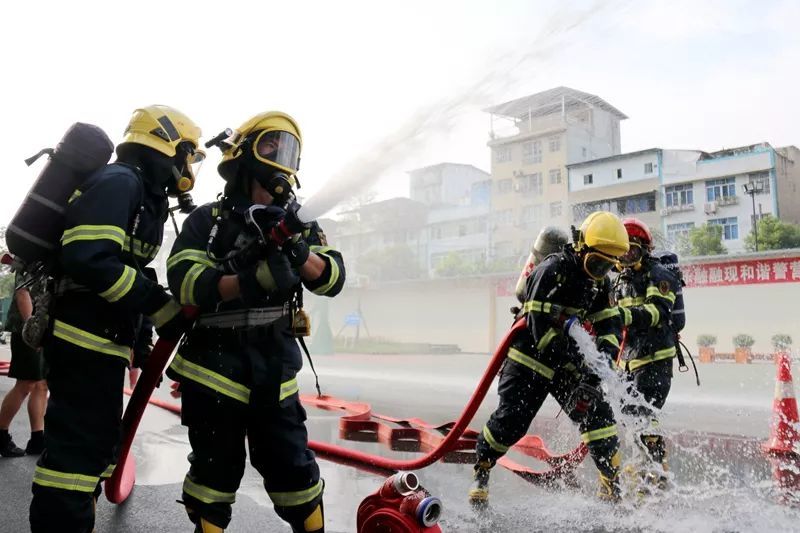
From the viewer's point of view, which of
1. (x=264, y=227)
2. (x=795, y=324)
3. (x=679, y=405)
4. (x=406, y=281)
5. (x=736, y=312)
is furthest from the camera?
(x=406, y=281)

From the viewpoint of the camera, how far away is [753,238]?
20.4 meters

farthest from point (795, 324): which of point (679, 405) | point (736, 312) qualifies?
point (679, 405)

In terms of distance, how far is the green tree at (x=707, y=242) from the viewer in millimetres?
20906

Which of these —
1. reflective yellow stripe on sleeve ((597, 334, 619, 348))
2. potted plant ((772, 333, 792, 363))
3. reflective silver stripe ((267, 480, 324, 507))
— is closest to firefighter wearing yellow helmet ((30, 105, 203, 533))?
reflective silver stripe ((267, 480, 324, 507))

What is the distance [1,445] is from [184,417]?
9.83ft

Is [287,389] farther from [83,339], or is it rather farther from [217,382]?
[83,339]

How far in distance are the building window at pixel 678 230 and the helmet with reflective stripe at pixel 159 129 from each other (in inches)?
881

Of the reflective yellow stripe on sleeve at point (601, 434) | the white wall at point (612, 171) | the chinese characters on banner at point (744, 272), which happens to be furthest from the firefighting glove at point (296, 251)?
the white wall at point (612, 171)

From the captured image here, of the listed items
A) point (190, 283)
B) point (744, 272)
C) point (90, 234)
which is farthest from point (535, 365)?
point (744, 272)

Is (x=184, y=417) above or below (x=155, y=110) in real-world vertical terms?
below

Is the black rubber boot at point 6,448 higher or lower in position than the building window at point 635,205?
lower

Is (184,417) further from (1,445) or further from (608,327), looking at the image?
(1,445)

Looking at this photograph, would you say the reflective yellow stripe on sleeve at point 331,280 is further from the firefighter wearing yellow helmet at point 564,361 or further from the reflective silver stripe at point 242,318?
the firefighter wearing yellow helmet at point 564,361

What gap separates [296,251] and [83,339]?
96 cm
